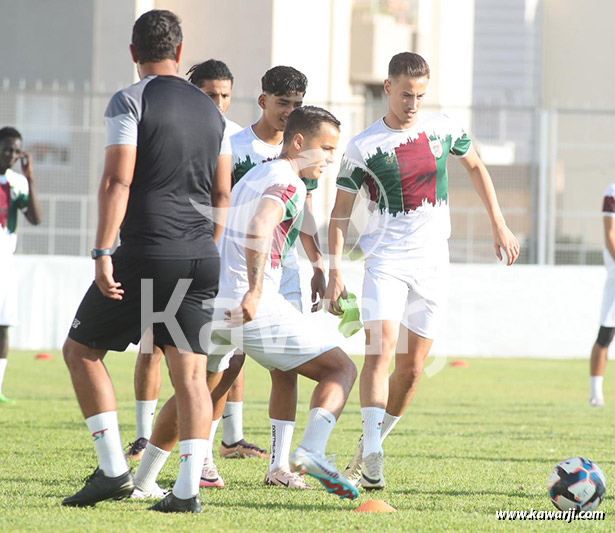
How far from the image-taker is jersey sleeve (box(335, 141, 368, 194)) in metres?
6.72

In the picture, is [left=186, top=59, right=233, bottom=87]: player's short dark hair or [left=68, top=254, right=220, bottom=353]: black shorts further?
[left=186, top=59, right=233, bottom=87]: player's short dark hair

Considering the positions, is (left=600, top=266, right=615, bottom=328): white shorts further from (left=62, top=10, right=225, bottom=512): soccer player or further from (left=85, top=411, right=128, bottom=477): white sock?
(left=85, top=411, right=128, bottom=477): white sock

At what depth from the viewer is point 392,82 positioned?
6.71 m

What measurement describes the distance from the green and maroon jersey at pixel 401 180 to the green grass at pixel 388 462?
1.44m

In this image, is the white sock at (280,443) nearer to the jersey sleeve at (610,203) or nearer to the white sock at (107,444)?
the white sock at (107,444)

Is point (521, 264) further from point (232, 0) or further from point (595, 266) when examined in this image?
point (232, 0)

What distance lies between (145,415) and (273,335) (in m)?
2.03

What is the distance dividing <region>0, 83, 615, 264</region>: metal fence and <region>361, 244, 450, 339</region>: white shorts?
10.8 m

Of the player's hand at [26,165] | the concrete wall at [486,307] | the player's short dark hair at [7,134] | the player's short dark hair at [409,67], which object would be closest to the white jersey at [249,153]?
the player's short dark hair at [409,67]

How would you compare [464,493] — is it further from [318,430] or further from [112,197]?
[112,197]

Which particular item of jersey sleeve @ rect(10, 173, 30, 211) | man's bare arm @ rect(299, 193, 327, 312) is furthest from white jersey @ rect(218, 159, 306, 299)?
jersey sleeve @ rect(10, 173, 30, 211)

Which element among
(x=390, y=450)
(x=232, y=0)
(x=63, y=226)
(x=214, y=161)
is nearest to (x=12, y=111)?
(x=63, y=226)

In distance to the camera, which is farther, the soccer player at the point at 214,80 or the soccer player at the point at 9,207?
the soccer player at the point at 9,207

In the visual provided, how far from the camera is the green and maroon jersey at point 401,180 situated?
21.9ft
